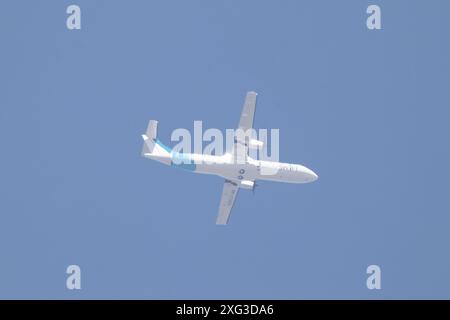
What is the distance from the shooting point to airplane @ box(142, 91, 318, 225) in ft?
176

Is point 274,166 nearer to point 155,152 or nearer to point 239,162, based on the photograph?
point 239,162

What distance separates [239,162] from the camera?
181 feet

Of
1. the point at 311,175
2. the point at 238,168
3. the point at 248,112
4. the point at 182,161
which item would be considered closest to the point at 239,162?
the point at 238,168

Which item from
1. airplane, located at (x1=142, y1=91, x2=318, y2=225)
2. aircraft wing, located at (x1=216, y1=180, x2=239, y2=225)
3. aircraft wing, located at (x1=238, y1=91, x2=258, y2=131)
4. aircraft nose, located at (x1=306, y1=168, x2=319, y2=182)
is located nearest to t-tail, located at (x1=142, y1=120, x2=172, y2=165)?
airplane, located at (x1=142, y1=91, x2=318, y2=225)

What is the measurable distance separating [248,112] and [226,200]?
7628 mm

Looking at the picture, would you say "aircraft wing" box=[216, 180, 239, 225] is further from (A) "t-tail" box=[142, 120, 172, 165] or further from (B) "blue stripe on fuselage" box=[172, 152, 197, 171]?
(A) "t-tail" box=[142, 120, 172, 165]

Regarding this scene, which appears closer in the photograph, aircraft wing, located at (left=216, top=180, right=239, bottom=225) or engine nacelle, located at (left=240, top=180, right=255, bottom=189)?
engine nacelle, located at (left=240, top=180, right=255, bottom=189)

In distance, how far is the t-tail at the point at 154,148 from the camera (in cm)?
5369

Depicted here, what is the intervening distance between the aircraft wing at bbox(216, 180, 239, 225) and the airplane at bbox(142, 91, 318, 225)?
32 centimetres

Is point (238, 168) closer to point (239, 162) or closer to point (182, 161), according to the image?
point (239, 162)

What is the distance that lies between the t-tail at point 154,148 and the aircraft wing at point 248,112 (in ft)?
15.7

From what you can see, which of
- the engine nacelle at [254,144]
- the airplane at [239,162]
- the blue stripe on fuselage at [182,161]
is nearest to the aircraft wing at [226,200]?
the airplane at [239,162]

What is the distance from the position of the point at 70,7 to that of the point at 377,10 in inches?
816

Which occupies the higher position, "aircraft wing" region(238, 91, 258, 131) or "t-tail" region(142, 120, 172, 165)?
"aircraft wing" region(238, 91, 258, 131)
